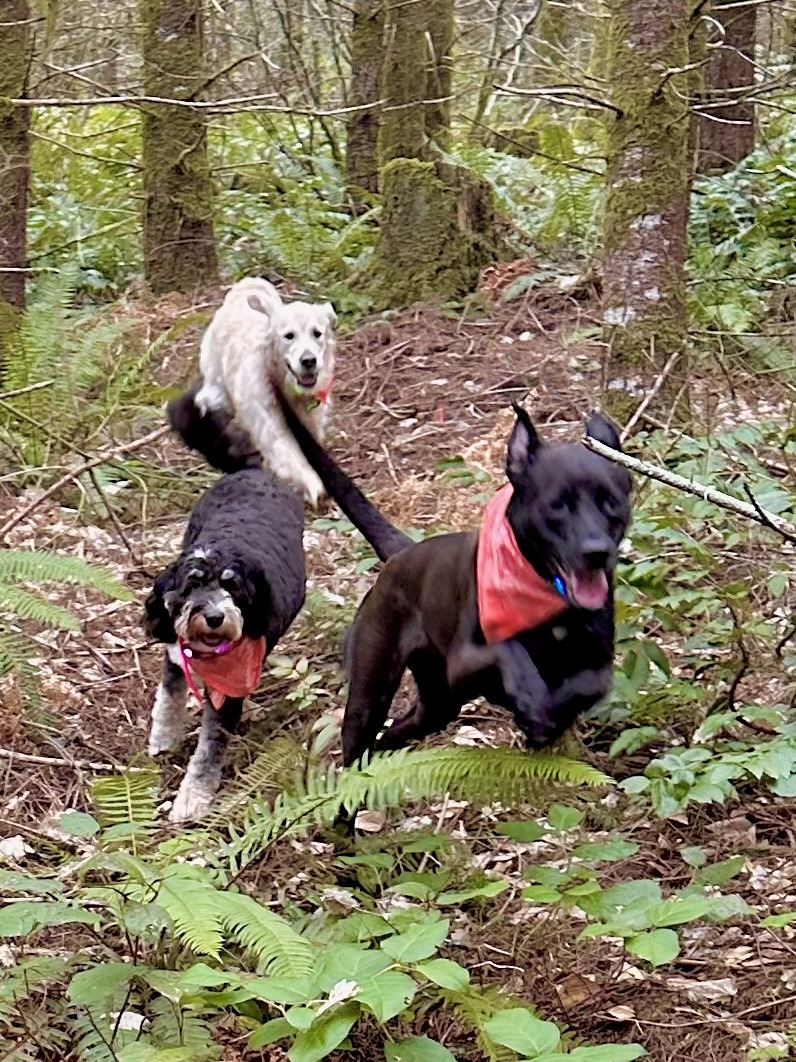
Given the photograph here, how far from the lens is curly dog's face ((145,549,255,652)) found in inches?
194

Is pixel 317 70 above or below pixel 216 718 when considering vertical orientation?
above

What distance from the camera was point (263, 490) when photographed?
19.2ft

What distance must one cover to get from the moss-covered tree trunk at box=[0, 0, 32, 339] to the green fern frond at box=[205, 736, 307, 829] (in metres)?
4.39

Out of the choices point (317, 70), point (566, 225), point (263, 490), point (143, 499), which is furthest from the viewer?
point (317, 70)

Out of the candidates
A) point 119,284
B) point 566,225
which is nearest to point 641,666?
point 566,225

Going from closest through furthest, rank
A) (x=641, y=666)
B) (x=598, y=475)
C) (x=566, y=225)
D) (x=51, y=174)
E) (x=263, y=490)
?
(x=598, y=475), (x=641, y=666), (x=263, y=490), (x=566, y=225), (x=51, y=174)

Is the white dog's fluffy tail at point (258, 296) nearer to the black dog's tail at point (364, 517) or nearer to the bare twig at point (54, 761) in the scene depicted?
the black dog's tail at point (364, 517)

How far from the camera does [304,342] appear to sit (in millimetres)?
6820

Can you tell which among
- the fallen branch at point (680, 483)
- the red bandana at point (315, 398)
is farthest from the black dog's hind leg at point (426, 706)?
the red bandana at point (315, 398)

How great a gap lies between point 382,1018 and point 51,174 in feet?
40.6

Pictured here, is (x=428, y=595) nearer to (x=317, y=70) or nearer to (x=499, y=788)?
(x=499, y=788)

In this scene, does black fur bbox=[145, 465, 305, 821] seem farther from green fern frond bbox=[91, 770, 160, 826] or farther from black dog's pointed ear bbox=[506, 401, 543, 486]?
black dog's pointed ear bbox=[506, 401, 543, 486]

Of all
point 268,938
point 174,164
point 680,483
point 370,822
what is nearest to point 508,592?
point 680,483

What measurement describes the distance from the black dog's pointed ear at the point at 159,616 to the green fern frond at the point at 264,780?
1.28 meters
